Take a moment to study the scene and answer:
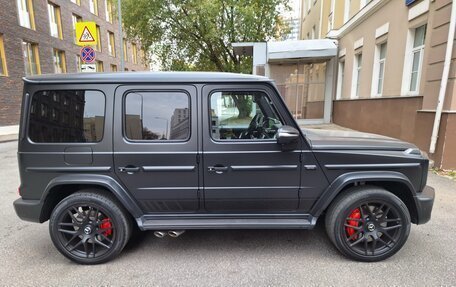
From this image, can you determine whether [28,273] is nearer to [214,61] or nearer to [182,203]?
[182,203]

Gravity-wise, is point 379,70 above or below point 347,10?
below

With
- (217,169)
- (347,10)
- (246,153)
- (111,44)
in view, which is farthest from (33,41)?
(246,153)

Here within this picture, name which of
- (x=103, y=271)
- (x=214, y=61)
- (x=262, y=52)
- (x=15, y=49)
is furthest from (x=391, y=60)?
(x=15, y=49)

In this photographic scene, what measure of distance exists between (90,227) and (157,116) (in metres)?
1.32

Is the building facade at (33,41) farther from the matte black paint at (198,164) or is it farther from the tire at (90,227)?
the tire at (90,227)

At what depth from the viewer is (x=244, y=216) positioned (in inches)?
110

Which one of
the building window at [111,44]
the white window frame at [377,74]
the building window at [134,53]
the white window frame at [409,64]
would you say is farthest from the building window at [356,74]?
the building window at [134,53]

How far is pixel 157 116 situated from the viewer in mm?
2643

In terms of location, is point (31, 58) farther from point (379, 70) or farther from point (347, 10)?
point (379, 70)

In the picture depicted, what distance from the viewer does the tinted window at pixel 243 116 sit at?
2.66m

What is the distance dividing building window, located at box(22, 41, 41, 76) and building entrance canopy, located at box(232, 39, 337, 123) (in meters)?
11.9

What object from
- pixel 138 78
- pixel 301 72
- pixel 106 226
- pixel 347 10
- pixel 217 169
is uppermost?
pixel 347 10

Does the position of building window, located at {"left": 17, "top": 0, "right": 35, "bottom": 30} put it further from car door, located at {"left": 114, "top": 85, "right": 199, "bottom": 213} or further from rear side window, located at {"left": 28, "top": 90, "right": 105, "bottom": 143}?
car door, located at {"left": 114, "top": 85, "right": 199, "bottom": 213}

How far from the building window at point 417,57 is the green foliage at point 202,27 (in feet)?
25.6
